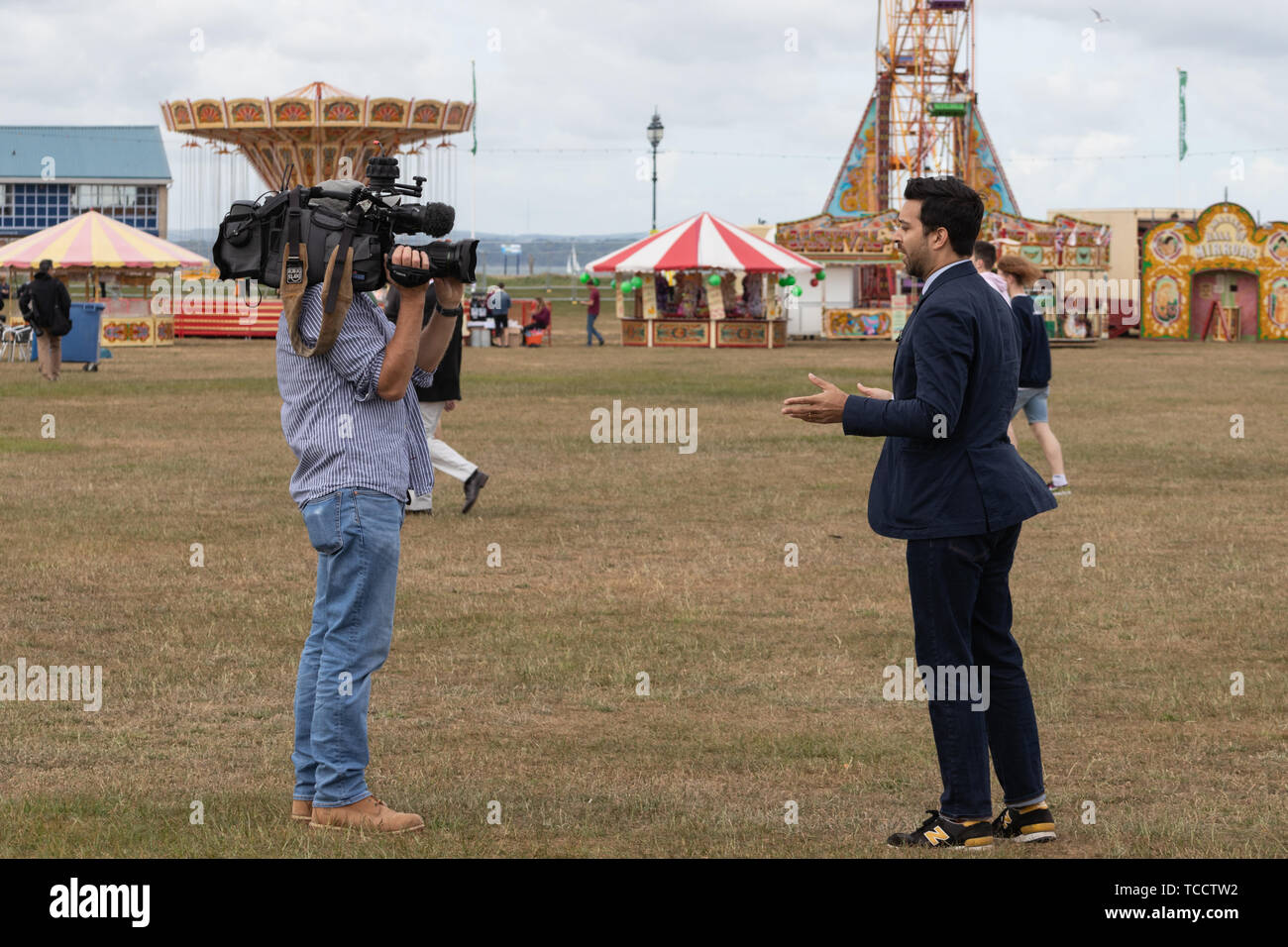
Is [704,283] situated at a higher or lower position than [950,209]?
higher

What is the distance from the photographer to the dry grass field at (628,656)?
547cm

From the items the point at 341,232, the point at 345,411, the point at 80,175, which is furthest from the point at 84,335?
the point at 80,175

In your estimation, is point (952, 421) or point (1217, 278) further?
point (1217, 278)

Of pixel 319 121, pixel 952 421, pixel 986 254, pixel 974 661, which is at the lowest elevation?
pixel 974 661

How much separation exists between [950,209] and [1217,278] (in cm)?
4876

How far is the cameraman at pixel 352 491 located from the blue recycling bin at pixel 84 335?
26586mm

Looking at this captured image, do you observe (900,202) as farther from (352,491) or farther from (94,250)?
(352,491)

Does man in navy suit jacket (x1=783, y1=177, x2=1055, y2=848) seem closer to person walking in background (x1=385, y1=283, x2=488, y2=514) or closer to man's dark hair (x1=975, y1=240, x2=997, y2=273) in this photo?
man's dark hair (x1=975, y1=240, x2=997, y2=273)

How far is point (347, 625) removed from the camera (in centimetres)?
506

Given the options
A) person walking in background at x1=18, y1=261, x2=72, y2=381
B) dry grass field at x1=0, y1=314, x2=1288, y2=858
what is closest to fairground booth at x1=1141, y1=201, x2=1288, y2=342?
person walking in background at x1=18, y1=261, x2=72, y2=381

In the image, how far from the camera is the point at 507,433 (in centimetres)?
1886

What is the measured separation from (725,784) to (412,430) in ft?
5.44

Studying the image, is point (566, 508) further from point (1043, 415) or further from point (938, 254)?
point (938, 254)

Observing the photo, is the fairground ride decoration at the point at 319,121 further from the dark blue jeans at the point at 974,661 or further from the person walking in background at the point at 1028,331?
the dark blue jeans at the point at 974,661
